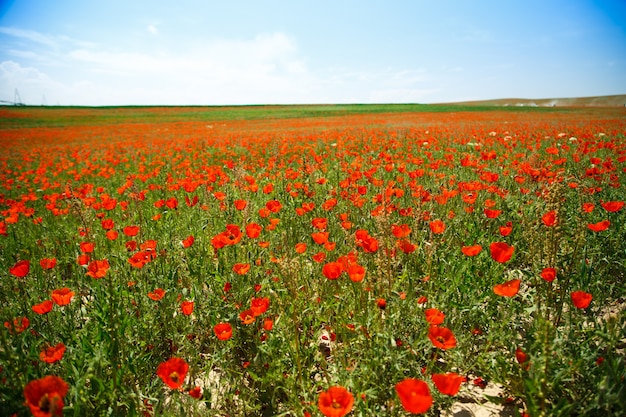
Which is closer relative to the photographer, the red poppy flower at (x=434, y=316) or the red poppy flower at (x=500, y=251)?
the red poppy flower at (x=434, y=316)

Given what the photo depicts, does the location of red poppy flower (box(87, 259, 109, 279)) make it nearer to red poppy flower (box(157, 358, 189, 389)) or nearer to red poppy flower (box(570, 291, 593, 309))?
red poppy flower (box(157, 358, 189, 389))

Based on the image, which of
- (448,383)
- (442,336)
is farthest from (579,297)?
(448,383)

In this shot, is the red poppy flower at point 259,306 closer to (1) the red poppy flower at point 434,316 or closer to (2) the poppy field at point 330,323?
(2) the poppy field at point 330,323

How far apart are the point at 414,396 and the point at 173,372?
1078mm

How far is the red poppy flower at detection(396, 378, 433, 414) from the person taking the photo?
1138mm

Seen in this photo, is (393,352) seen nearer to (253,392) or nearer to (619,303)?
(253,392)

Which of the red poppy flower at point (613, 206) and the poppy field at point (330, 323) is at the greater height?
the red poppy flower at point (613, 206)

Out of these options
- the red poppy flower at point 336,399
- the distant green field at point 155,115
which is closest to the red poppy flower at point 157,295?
the red poppy flower at point 336,399

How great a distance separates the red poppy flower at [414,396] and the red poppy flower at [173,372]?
950mm

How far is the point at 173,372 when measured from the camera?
5.01 ft

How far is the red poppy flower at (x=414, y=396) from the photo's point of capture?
1.14 metres

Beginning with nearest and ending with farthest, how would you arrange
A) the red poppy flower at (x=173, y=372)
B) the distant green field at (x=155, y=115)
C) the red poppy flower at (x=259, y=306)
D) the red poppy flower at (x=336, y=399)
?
the red poppy flower at (x=336, y=399) → the red poppy flower at (x=173, y=372) → the red poppy flower at (x=259, y=306) → the distant green field at (x=155, y=115)

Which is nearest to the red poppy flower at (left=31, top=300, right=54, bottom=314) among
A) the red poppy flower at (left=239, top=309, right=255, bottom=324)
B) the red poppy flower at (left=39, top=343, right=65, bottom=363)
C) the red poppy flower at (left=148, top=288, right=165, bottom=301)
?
the red poppy flower at (left=39, top=343, right=65, bottom=363)

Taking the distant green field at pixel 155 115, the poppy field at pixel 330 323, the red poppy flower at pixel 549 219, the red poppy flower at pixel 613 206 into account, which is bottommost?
the poppy field at pixel 330 323
